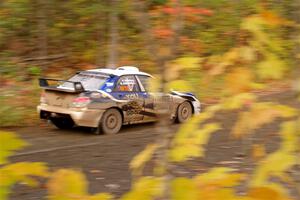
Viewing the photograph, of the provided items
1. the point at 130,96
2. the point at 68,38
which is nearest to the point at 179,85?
the point at 130,96

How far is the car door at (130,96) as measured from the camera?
13.0 meters

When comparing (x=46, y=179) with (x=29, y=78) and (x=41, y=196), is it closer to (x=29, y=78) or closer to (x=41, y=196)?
(x=41, y=196)

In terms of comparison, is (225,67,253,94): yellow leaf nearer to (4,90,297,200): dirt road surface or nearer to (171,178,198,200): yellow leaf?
(171,178,198,200): yellow leaf

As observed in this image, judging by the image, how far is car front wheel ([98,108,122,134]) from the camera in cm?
1266

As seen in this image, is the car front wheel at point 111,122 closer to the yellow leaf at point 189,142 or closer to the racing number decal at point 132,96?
the racing number decal at point 132,96

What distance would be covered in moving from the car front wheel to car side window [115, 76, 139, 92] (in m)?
0.52

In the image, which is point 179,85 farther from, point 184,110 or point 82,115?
point 184,110

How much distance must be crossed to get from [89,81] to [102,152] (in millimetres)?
2882

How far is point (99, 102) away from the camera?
41.1 feet

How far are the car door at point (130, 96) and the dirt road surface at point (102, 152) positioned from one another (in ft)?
1.25

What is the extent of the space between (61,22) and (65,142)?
10350 millimetres

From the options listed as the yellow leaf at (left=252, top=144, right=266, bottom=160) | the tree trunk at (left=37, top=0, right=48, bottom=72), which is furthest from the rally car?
the yellow leaf at (left=252, top=144, right=266, bottom=160)

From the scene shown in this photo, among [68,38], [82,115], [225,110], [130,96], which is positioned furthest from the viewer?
[68,38]

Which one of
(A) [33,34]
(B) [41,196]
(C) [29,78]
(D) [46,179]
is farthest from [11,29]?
(D) [46,179]
